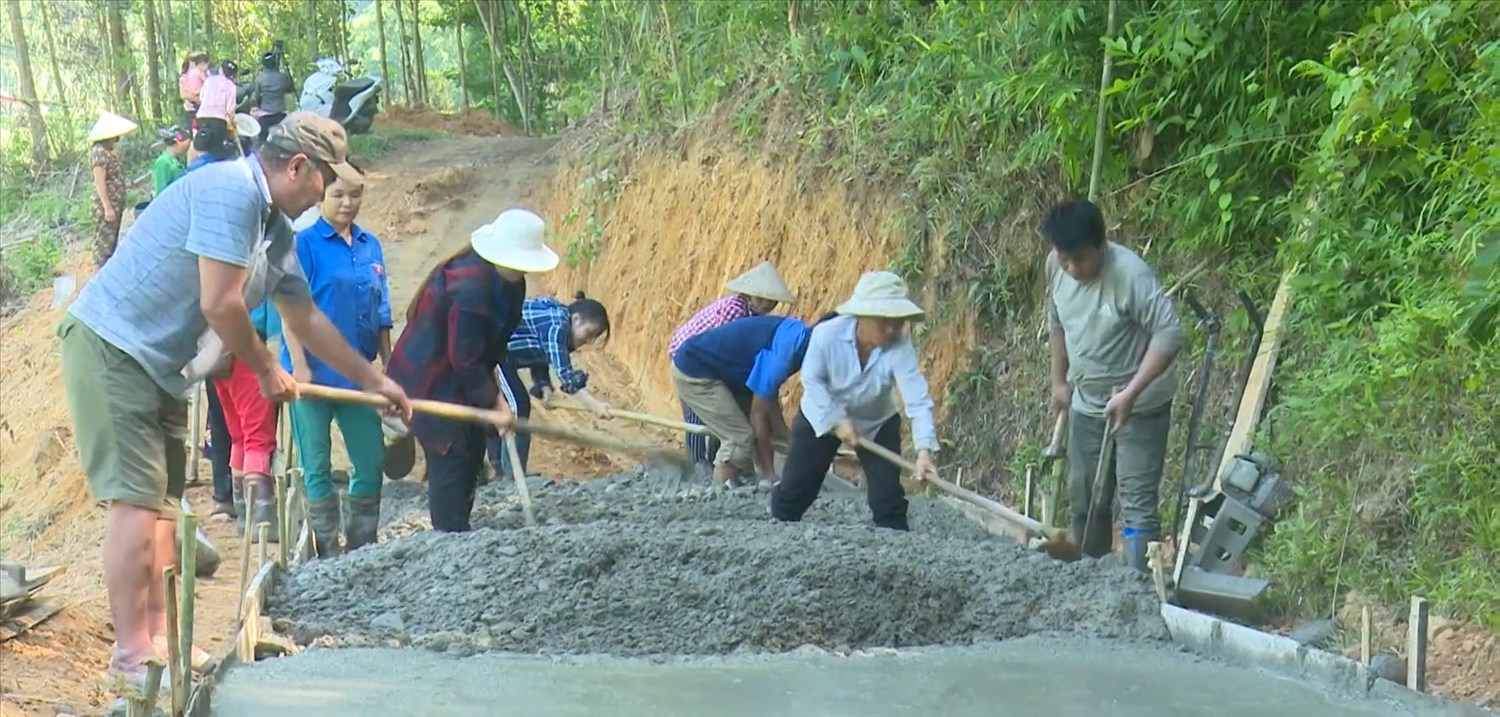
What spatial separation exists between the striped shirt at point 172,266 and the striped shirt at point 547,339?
149 inches

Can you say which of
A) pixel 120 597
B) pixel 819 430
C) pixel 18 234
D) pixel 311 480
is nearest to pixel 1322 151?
pixel 819 430

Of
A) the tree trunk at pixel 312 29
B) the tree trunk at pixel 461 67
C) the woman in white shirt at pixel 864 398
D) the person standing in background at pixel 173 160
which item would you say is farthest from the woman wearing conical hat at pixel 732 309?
the tree trunk at pixel 461 67

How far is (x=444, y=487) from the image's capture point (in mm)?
6637

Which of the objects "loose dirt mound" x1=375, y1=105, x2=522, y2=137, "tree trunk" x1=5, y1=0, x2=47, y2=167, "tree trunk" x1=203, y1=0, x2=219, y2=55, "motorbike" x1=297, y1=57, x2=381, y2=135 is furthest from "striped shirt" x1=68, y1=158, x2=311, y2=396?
"tree trunk" x1=203, y1=0, x2=219, y2=55

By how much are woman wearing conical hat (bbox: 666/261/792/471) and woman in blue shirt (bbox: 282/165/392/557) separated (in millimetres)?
2350

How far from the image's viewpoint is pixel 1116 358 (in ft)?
21.5

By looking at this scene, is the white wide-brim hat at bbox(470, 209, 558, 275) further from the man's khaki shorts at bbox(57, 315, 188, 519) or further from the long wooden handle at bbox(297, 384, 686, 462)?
the man's khaki shorts at bbox(57, 315, 188, 519)

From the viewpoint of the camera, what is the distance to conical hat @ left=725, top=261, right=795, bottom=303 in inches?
347

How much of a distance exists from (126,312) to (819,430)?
10.6 ft

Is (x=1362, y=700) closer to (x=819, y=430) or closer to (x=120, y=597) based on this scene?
(x=819, y=430)

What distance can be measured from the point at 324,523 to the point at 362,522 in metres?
0.17

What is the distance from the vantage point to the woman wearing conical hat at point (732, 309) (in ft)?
28.6

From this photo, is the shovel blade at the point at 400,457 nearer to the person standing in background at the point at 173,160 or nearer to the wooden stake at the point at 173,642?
the person standing in background at the point at 173,160

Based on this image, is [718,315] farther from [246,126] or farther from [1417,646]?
[1417,646]
